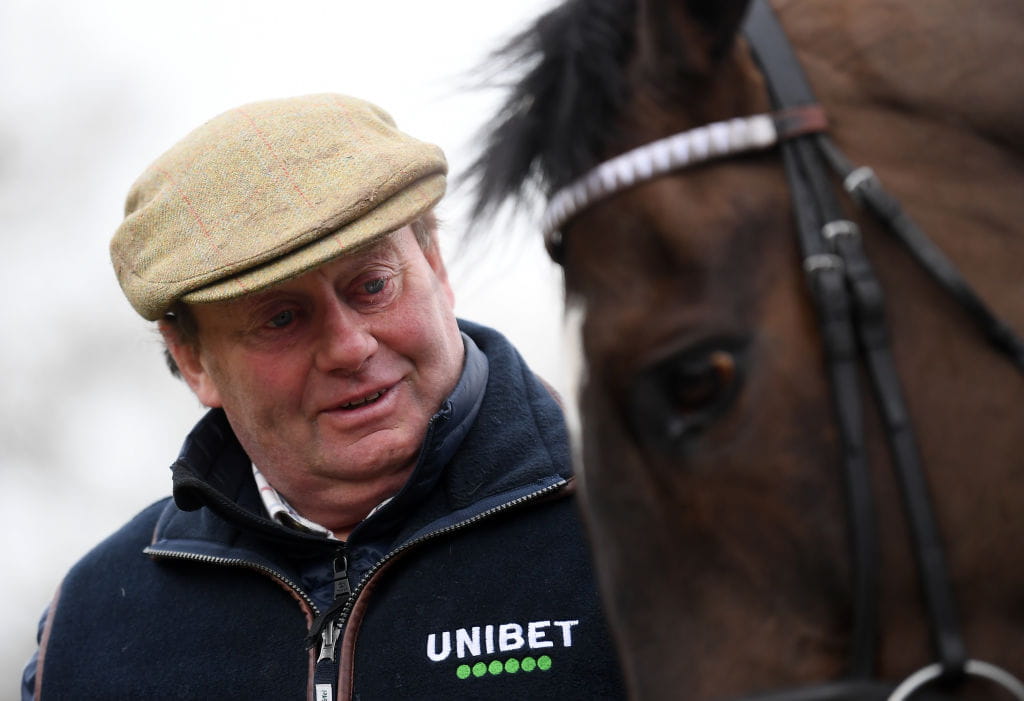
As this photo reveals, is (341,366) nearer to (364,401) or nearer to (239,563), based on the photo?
(364,401)

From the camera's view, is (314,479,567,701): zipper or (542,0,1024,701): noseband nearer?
(542,0,1024,701): noseband

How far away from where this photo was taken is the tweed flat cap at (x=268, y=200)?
2.10m

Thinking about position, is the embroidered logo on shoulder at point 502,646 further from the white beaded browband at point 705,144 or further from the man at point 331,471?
the white beaded browband at point 705,144

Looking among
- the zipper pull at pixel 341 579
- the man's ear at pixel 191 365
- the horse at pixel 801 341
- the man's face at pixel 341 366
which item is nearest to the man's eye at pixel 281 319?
the man's face at pixel 341 366

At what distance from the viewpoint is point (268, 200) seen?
7.00 feet

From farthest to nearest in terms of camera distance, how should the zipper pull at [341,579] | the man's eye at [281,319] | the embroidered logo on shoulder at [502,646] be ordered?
the man's eye at [281,319] < the zipper pull at [341,579] < the embroidered logo on shoulder at [502,646]

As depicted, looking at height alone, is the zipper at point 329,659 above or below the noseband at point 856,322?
below

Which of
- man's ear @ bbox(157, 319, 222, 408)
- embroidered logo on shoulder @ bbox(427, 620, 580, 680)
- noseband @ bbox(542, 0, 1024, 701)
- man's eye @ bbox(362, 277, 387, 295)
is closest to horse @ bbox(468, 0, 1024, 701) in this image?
noseband @ bbox(542, 0, 1024, 701)

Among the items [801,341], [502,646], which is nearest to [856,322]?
[801,341]

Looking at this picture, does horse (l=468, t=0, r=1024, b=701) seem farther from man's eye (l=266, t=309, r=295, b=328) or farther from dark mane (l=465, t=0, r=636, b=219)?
man's eye (l=266, t=309, r=295, b=328)

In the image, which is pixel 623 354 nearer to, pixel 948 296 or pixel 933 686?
pixel 948 296

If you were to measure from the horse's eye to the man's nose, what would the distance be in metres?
1.05

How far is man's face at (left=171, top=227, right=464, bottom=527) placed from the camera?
2.22 metres

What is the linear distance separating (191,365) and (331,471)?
1.57ft
